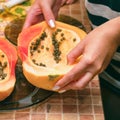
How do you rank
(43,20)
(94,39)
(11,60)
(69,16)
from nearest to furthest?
(94,39), (11,60), (43,20), (69,16)

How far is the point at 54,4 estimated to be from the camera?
88 cm

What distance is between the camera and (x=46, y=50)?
76 cm

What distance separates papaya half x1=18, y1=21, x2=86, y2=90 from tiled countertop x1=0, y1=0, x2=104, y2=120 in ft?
0.17

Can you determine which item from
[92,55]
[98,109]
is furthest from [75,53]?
[98,109]

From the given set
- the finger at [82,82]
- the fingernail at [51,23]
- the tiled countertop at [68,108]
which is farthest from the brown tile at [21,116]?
the fingernail at [51,23]

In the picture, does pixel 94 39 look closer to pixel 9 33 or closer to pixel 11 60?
pixel 11 60

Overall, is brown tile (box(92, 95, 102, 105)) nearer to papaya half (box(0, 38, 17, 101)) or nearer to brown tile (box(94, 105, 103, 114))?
brown tile (box(94, 105, 103, 114))

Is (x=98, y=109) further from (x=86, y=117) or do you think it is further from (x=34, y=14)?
(x=34, y=14)

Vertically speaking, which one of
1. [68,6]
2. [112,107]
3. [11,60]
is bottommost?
[112,107]

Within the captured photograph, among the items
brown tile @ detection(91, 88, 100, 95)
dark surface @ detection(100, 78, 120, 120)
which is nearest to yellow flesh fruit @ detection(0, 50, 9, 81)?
brown tile @ detection(91, 88, 100, 95)

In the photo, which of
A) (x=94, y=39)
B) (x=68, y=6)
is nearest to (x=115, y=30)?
(x=94, y=39)

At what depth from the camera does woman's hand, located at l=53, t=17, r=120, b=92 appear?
617 mm

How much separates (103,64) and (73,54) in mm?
62

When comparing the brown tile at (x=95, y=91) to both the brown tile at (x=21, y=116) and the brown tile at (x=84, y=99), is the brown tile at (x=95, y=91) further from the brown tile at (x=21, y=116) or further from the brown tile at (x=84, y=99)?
the brown tile at (x=21, y=116)
